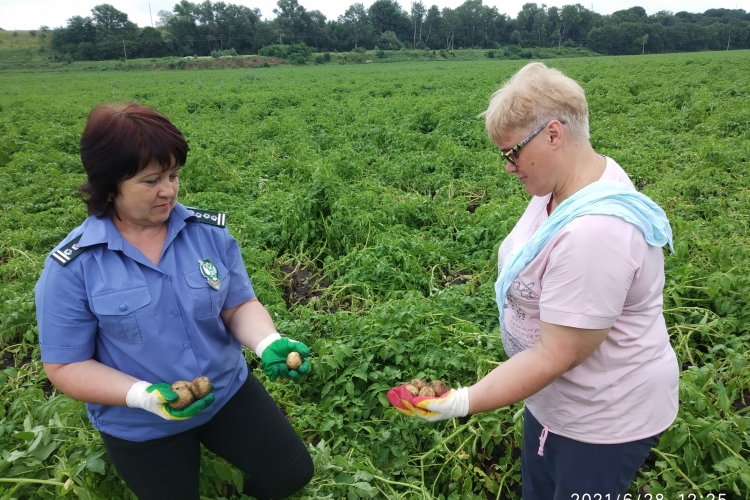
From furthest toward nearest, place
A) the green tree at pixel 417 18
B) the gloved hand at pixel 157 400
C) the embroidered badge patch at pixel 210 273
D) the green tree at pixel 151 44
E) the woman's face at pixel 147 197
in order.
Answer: the green tree at pixel 417 18 → the green tree at pixel 151 44 → the embroidered badge patch at pixel 210 273 → the woman's face at pixel 147 197 → the gloved hand at pixel 157 400

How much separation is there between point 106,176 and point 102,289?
380mm

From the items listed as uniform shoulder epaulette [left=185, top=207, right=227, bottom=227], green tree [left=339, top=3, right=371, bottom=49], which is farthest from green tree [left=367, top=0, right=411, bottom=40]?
uniform shoulder epaulette [left=185, top=207, right=227, bottom=227]

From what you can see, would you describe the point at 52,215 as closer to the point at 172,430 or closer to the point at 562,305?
the point at 172,430

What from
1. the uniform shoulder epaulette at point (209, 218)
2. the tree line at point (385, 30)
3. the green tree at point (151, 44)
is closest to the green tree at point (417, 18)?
the tree line at point (385, 30)

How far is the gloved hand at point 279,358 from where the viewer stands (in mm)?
1871

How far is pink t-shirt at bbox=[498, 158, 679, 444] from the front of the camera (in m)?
1.25

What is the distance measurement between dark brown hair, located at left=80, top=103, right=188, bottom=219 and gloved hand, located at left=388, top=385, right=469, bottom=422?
3.75ft

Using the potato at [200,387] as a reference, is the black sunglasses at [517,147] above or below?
above

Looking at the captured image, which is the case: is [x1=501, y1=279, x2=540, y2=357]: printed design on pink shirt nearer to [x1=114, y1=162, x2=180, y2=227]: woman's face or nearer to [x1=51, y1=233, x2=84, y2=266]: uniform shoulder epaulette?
[x1=114, y1=162, x2=180, y2=227]: woman's face

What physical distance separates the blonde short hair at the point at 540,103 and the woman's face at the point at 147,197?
1.16m

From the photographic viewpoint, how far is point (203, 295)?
6.02 feet

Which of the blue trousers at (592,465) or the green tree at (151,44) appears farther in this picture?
the green tree at (151,44)

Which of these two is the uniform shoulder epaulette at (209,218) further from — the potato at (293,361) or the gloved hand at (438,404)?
the gloved hand at (438,404)

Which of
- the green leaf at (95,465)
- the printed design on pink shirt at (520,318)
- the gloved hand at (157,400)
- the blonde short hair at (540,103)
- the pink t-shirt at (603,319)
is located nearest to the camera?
the pink t-shirt at (603,319)
